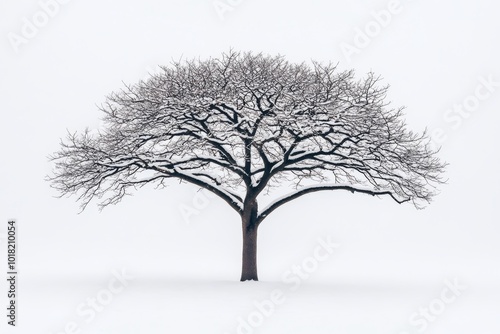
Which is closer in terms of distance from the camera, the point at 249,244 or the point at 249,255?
the point at 249,255

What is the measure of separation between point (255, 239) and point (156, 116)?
20.2 feet

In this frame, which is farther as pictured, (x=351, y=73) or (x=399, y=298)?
(x=351, y=73)

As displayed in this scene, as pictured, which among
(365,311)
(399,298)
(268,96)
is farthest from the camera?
(268,96)

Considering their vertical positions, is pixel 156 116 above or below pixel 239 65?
below

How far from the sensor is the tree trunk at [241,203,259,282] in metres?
27.9

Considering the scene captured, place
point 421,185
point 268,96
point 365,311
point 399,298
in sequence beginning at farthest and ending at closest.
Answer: point 421,185 → point 268,96 → point 399,298 → point 365,311

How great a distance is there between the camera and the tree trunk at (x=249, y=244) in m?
27.9

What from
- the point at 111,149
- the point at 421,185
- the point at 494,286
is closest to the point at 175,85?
the point at 111,149

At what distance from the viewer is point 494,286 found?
89.8ft

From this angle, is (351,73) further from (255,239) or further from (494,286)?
(494,286)

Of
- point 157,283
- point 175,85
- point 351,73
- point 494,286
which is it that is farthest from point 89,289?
point 494,286

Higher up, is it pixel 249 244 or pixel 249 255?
pixel 249 244

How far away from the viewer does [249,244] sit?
28.2 m

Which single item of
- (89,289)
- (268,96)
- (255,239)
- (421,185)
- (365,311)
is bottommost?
(365,311)
